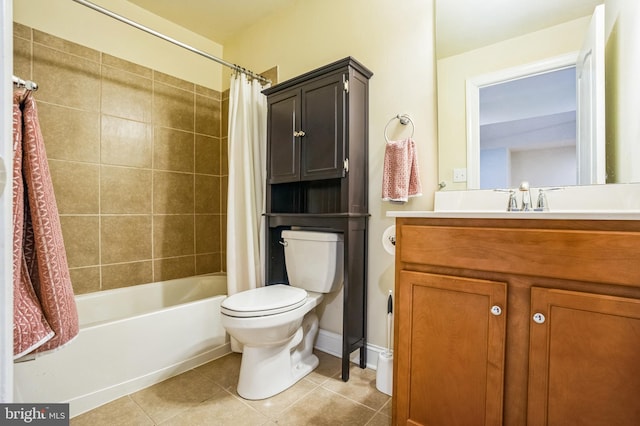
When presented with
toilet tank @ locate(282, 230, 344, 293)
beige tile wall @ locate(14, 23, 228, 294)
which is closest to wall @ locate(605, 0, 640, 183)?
toilet tank @ locate(282, 230, 344, 293)

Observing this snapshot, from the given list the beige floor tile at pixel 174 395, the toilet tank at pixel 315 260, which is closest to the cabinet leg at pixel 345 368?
the toilet tank at pixel 315 260

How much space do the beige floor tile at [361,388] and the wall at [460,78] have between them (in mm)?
1111

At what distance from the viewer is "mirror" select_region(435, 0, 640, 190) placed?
114 centimetres

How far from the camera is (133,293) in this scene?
6.88 ft

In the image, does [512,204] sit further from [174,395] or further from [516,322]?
[174,395]

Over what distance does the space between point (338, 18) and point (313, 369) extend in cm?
219

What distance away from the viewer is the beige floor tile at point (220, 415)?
1.29 metres

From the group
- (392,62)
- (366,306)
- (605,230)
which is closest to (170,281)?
(366,306)

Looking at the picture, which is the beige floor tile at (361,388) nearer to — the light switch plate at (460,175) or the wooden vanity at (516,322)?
the wooden vanity at (516,322)

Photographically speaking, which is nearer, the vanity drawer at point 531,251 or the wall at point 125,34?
the vanity drawer at point 531,251

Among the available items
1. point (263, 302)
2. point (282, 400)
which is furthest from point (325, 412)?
point (263, 302)

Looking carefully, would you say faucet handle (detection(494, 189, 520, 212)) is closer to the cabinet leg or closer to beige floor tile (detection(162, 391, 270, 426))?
the cabinet leg

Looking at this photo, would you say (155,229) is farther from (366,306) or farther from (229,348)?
(366,306)

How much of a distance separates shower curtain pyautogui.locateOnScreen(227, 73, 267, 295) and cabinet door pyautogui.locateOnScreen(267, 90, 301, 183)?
116 mm
